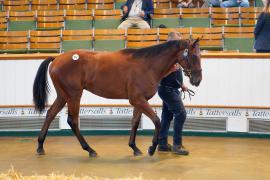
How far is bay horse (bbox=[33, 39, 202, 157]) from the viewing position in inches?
296

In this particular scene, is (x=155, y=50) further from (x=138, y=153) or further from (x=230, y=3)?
(x=230, y=3)

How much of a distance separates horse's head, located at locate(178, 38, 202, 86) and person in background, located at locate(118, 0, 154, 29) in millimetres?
4861

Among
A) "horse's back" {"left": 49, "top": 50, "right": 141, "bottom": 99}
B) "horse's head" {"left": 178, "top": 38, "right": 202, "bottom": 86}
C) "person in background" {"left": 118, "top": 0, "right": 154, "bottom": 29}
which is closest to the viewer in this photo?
"horse's head" {"left": 178, "top": 38, "right": 202, "bottom": 86}

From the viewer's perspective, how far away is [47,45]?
11.8 metres

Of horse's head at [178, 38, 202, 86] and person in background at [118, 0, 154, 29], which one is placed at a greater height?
person in background at [118, 0, 154, 29]

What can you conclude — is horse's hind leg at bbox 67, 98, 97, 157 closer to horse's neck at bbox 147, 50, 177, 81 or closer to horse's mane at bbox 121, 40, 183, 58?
horse's mane at bbox 121, 40, 183, 58

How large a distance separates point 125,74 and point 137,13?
490 cm

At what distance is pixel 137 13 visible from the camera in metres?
12.4

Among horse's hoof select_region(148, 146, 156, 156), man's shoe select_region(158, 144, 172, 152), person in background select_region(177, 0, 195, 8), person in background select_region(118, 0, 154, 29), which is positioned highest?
person in background select_region(177, 0, 195, 8)

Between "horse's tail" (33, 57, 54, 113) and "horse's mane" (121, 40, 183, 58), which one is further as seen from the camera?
"horse's tail" (33, 57, 54, 113)

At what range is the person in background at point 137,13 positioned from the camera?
12.3 metres

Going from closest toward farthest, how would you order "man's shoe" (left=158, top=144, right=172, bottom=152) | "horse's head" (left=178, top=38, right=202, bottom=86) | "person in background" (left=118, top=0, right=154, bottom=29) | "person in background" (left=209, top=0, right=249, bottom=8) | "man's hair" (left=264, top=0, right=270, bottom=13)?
"horse's head" (left=178, top=38, right=202, bottom=86)
"man's shoe" (left=158, top=144, right=172, bottom=152)
"man's hair" (left=264, top=0, right=270, bottom=13)
"person in background" (left=118, top=0, right=154, bottom=29)
"person in background" (left=209, top=0, right=249, bottom=8)

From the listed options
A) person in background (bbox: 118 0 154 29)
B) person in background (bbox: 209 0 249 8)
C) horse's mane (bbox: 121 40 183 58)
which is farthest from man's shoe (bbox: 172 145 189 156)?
person in background (bbox: 209 0 249 8)

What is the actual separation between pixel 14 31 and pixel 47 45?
1.30m
